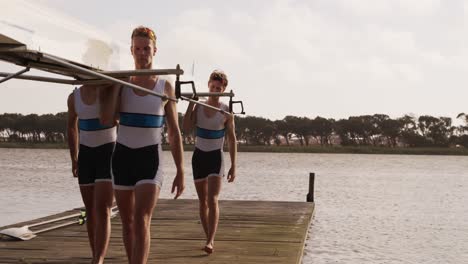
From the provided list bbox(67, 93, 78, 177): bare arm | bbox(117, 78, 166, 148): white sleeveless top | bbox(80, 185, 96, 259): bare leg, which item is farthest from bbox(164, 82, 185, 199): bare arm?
bbox(67, 93, 78, 177): bare arm

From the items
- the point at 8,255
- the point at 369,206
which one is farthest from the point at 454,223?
the point at 8,255

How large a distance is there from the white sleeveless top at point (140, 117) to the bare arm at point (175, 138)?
0.07 metres

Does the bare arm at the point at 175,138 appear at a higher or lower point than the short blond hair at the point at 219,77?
lower

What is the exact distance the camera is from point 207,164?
7.48 m

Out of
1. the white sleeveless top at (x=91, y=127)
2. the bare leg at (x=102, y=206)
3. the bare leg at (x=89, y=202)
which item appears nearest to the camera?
the bare leg at (x=102, y=206)

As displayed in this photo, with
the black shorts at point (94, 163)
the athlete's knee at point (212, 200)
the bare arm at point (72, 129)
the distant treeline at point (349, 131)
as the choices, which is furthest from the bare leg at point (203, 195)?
the distant treeline at point (349, 131)

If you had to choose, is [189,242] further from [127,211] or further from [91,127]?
[127,211]

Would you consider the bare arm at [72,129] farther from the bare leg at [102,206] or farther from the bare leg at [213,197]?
the bare leg at [213,197]

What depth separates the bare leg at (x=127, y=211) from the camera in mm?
4793

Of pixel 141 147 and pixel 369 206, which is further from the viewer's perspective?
pixel 369 206

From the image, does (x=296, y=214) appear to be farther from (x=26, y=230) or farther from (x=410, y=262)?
(x=26, y=230)

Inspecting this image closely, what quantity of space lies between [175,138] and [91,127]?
112 cm

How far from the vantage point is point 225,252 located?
8117mm

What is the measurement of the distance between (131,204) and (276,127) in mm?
137589
